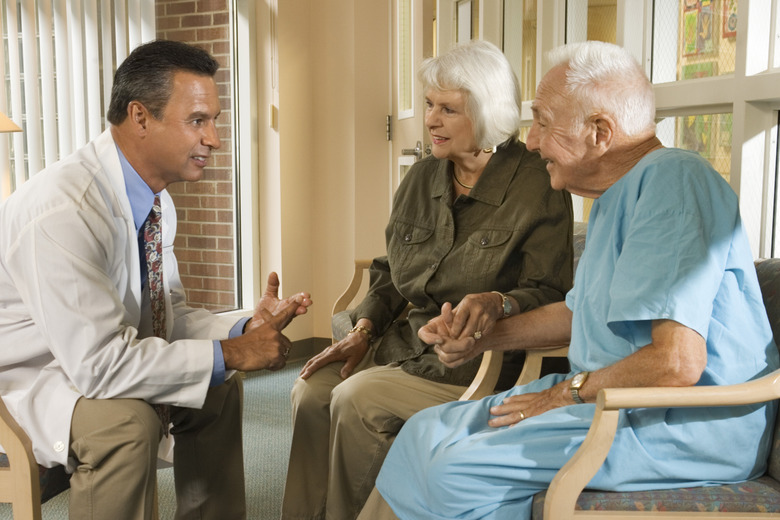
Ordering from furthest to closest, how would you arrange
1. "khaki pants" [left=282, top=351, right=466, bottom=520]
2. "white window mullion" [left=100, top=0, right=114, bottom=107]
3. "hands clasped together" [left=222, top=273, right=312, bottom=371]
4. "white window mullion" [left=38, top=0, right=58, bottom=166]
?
"white window mullion" [left=100, top=0, right=114, bottom=107], "white window mullion" [left=38, top=0, right=58, bottom=166], "khaki pants" [left=282, top=351, right=466, bottom=520], "hands clasped together" [left=222, top=273, right=312, bottom=371]

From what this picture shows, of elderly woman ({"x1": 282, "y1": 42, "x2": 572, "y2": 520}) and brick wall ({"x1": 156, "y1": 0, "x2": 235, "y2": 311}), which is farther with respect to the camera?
brick wall ({"x1": 156, "y1": 0, "x2": 235, "y2": 311})

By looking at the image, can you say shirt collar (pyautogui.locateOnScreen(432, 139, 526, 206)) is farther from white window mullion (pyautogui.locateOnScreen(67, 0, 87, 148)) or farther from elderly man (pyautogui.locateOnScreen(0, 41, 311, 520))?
white window mullion (pyautogui.locateOnScreen(67, 0, 87, 148))

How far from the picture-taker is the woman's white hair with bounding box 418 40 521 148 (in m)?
2.20

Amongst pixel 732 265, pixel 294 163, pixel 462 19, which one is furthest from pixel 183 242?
pixel 732 265

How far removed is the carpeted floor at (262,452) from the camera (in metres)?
2.68

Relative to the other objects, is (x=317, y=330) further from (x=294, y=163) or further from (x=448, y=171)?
(x=448, y=171)

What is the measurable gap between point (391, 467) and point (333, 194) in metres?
3.03

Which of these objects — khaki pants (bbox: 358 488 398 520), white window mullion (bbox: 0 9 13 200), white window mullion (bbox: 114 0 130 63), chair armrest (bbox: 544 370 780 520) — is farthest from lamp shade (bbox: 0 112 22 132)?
chair armrest (bbox: 544 370 780 520)

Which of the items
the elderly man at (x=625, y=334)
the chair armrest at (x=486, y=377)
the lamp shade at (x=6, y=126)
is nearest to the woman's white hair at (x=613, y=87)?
the elderly man at (x=625, y=334)

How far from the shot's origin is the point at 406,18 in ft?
14.1

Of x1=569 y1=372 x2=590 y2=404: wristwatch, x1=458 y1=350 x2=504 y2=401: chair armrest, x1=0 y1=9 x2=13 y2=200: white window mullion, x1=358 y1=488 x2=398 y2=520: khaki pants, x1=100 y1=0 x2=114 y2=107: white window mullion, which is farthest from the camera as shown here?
x1=100 y1=0 x2=114 y2=107: white window mullion

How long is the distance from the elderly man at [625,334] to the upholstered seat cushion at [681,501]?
0.9 inches

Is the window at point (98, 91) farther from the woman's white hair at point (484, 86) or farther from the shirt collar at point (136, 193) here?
the woman's white hair at point (484, 86)

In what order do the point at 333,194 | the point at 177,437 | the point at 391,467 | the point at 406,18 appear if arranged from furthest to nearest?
the point at 333,194 → the point at 406,18 → the point at 177,437 → the point at 391,467
